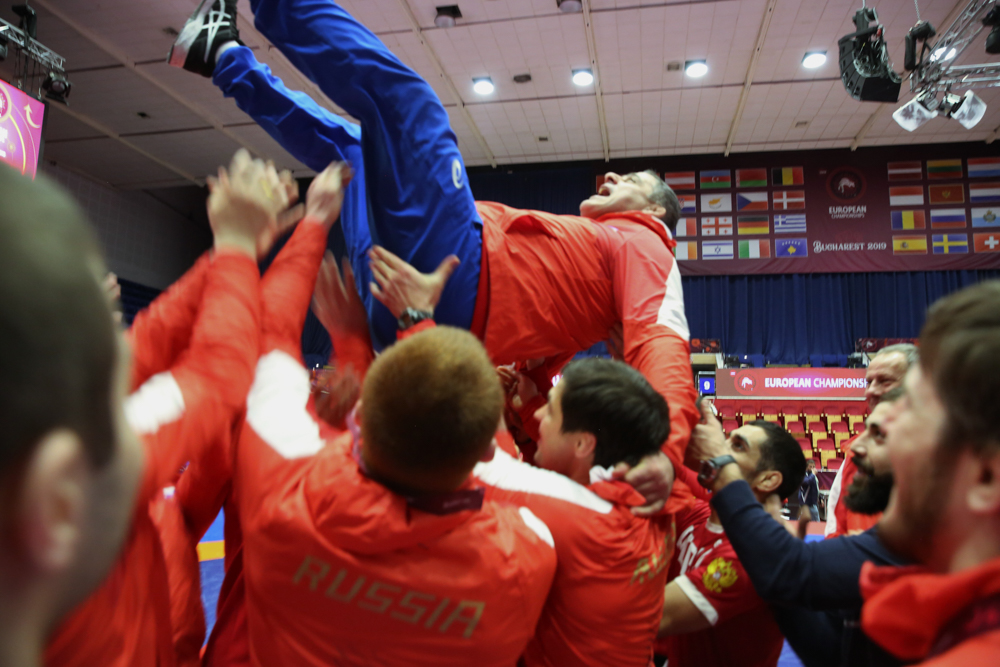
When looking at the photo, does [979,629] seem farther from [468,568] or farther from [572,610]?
[572,610]

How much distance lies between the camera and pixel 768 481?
2.05m

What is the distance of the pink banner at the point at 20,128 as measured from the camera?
5477 mm

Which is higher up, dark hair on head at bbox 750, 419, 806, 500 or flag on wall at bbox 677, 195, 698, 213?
flag on wall at bbox 677, 195, 698, 213

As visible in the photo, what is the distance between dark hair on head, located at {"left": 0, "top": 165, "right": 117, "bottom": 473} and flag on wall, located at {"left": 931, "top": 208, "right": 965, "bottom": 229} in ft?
40.7

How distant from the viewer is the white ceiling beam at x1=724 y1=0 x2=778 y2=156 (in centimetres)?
704

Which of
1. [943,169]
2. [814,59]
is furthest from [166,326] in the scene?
[943,169]

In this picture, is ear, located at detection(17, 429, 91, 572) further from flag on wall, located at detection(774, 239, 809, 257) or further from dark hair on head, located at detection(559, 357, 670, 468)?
flag on wall, located at detection(774, 239, 809, 257)

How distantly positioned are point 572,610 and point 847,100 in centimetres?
967

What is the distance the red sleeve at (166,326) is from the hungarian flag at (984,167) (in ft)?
40.9

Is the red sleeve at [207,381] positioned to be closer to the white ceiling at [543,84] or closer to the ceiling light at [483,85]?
the white ceiling at [543,84]

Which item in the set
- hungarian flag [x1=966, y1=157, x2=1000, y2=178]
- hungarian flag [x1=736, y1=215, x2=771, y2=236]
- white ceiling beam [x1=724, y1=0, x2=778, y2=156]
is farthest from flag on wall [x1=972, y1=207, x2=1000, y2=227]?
white ceiling beam [x1=724, y1=0, x2=778, y2=156]

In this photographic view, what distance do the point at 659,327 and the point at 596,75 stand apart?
738 cm

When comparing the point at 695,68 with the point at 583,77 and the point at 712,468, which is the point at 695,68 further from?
the point at 712,468

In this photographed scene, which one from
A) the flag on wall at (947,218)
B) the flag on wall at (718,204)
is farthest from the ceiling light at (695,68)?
the flag on wall at (947,218)
